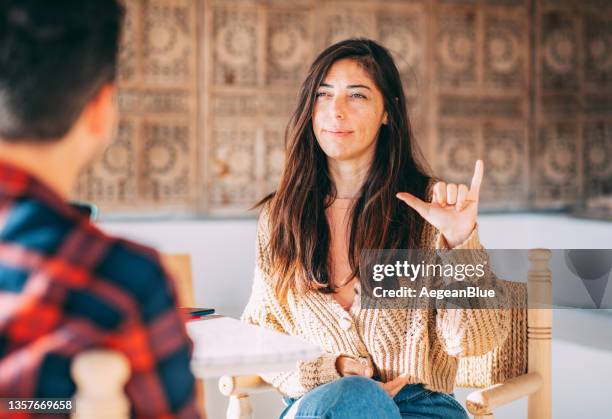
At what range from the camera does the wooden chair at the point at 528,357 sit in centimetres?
185

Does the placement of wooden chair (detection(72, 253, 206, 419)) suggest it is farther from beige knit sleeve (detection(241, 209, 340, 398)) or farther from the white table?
beige knit sleeve (detection(241, 209, 340, 398))

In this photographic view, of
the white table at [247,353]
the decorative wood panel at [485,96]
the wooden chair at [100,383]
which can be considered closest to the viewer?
the wooden chair at [100,383]

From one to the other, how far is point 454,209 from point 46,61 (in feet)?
3.12

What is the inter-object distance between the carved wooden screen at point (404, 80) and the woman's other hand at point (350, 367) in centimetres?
330

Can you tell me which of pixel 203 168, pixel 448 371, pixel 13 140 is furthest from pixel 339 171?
pixel 203 168

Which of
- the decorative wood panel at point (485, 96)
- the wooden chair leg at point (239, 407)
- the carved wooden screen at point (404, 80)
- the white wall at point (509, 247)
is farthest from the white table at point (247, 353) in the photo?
the decorative wood panel at point (485, 96)

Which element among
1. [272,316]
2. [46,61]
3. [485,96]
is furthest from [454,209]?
[485,96]

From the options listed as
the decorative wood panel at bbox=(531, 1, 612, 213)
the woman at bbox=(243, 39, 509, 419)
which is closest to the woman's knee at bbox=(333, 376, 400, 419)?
the woman at bbox=(243, 39, 509, 419)

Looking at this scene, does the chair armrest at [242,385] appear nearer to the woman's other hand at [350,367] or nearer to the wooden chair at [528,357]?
the wooden chair at [528,357]

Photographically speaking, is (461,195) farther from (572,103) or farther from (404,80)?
(572,103)

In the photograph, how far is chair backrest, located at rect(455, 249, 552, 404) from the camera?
185 cm

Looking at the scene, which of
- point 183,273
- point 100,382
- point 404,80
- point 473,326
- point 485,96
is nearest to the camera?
point 100,382

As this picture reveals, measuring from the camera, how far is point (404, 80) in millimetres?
5262

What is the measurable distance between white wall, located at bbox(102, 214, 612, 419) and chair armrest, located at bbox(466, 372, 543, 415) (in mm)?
769
